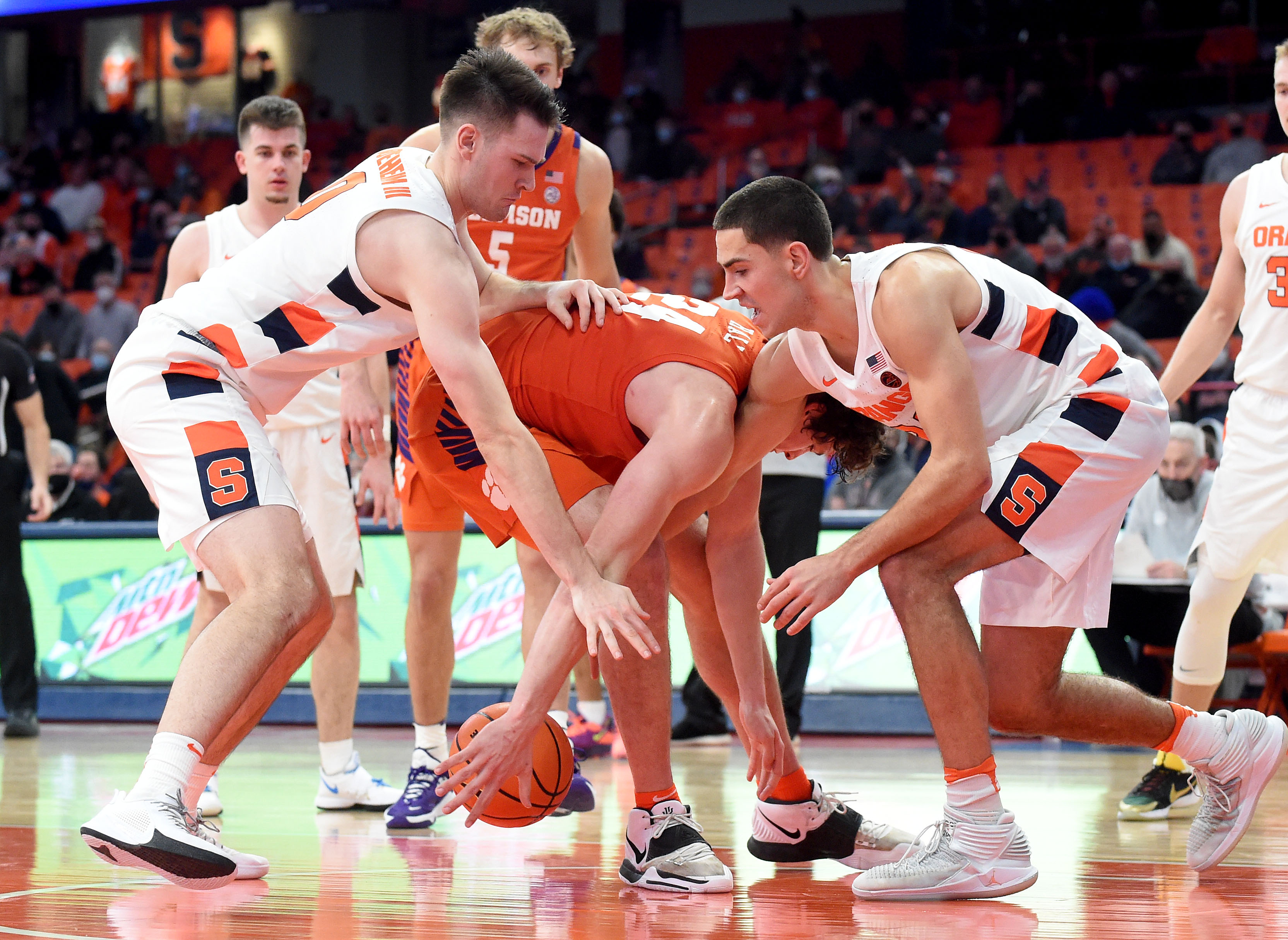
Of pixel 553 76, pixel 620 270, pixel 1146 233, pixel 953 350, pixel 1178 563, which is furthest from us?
pixel 620 270

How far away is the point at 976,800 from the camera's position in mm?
3203

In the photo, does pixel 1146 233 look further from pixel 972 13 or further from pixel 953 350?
pixel 953 350

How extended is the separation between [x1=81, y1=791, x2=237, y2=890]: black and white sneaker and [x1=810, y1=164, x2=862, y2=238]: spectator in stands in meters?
11.1

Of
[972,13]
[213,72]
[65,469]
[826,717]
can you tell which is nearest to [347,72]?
[213,72]

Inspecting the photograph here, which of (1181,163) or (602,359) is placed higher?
(1181,163)

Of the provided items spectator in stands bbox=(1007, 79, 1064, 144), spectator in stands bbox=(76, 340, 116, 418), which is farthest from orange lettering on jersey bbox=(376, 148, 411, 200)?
spectator in stands bbox=(1007, 79, 1064, 144)

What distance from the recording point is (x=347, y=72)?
2136 cm

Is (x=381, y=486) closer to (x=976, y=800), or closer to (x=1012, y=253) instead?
(x=976, y=800)

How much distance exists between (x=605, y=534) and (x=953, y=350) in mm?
884

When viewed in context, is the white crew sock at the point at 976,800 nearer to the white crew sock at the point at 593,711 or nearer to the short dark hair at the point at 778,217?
the short dark hair at the point at 778,217

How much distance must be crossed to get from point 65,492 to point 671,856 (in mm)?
7541

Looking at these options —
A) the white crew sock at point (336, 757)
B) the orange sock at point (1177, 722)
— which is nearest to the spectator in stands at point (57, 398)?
the white crew sock at point (336, 757)

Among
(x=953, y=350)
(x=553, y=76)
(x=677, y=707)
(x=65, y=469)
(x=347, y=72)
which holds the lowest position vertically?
(x=677, y=707)

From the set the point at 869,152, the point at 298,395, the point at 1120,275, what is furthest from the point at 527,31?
the point at 869,152
